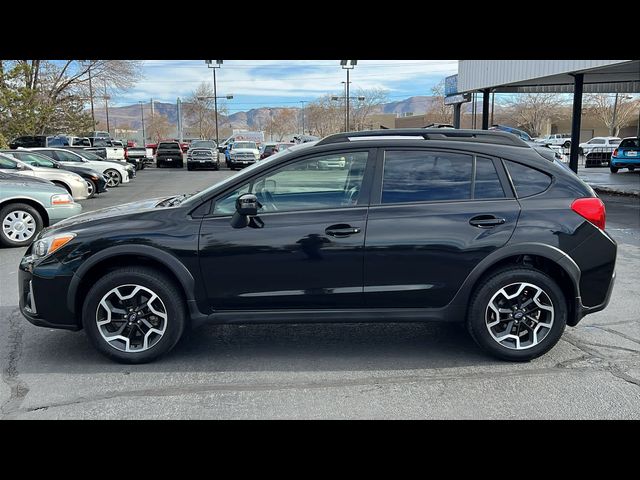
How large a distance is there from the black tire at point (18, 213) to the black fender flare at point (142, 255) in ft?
18.8

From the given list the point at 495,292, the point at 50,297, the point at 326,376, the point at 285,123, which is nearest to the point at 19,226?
the point at 50,297

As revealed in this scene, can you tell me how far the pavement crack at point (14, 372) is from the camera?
3744 millimetres

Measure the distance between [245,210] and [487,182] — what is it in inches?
75.7

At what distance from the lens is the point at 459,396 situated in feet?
12.8

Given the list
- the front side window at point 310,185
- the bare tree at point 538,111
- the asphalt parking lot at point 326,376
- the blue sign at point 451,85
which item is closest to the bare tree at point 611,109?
the bare tree at point 538,111

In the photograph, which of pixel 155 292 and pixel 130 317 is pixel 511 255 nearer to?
pixel 155 292

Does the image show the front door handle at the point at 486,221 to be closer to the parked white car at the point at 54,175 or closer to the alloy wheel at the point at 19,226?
the alloy wheel at the point at 19,226

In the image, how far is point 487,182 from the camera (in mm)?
4523

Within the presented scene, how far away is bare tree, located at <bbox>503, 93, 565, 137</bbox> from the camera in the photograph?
7331 centimetres

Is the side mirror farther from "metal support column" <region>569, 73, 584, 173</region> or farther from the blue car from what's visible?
the blue car

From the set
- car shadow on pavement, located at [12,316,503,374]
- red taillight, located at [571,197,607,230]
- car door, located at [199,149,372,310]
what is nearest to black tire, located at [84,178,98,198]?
car shadow on pavement, located at [12,316,503,374]

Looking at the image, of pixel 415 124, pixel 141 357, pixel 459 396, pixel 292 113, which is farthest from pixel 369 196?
pixel 292 113
